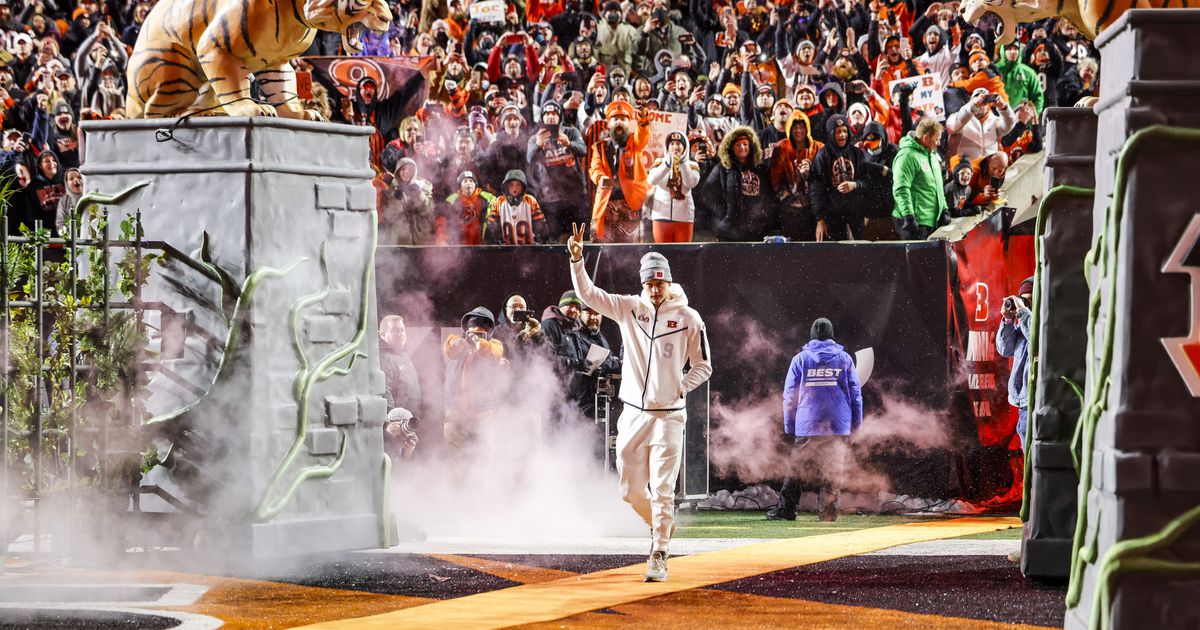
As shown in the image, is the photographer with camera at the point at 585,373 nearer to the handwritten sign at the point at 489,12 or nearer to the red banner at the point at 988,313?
the red banner at the point at 988,313

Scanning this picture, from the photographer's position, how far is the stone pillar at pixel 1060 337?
330 inches

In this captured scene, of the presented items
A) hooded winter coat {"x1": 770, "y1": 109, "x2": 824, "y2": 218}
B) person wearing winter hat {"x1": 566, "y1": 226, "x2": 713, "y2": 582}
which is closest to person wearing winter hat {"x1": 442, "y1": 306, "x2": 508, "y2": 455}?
hooded winter coat {"x1": 770, "y1": 109, "x2": 824, "y2": 218}

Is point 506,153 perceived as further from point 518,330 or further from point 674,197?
point 518,330

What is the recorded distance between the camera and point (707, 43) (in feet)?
58.0

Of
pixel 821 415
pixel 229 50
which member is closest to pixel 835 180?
pixel 821 415

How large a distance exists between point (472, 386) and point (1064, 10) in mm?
5585

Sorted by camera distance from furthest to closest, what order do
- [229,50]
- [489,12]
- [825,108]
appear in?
[489,12], [825,108], [229,50]

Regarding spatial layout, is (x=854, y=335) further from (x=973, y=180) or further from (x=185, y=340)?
(x=185, y=340)

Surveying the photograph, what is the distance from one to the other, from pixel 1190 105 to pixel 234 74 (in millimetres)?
6371

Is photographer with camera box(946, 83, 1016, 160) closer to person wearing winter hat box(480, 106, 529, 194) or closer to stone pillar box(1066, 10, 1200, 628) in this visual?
person wearing winter hat box(480, 106, 529, 194)

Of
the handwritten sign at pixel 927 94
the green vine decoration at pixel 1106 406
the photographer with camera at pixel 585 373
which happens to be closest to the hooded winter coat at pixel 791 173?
the handwritten sign at pixel 927 94

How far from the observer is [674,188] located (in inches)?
536

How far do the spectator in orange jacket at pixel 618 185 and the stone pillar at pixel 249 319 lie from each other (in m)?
4.53

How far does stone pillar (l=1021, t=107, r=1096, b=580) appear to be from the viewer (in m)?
8.38
